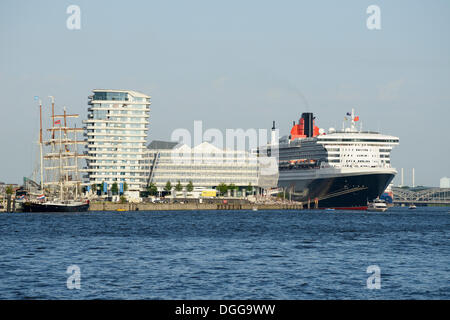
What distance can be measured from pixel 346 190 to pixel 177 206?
42103mm

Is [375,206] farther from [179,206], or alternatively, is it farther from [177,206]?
[177,206]

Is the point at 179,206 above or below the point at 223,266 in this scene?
below

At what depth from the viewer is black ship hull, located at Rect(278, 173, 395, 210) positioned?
160375 millimetres

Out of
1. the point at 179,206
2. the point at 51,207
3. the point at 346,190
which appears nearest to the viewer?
the point at 51,207

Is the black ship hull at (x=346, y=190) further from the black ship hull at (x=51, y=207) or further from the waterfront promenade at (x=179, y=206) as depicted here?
the black ship hull at (x=51, y=207)

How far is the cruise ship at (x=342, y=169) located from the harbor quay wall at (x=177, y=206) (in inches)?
267

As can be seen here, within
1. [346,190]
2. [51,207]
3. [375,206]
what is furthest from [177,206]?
[375,206]

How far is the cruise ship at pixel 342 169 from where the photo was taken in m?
161

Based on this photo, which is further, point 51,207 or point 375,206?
point 375,206

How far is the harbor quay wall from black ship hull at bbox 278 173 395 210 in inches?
368

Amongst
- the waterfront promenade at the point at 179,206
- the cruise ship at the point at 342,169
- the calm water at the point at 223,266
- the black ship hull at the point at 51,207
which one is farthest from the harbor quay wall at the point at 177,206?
the calm water at the point at 223,266

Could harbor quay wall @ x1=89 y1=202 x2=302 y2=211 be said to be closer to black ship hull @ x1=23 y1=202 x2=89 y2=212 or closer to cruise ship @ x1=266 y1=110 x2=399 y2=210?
cruise ship @ x1=266 y1=110 x2=399 y2=210

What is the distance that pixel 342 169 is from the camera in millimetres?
162000
